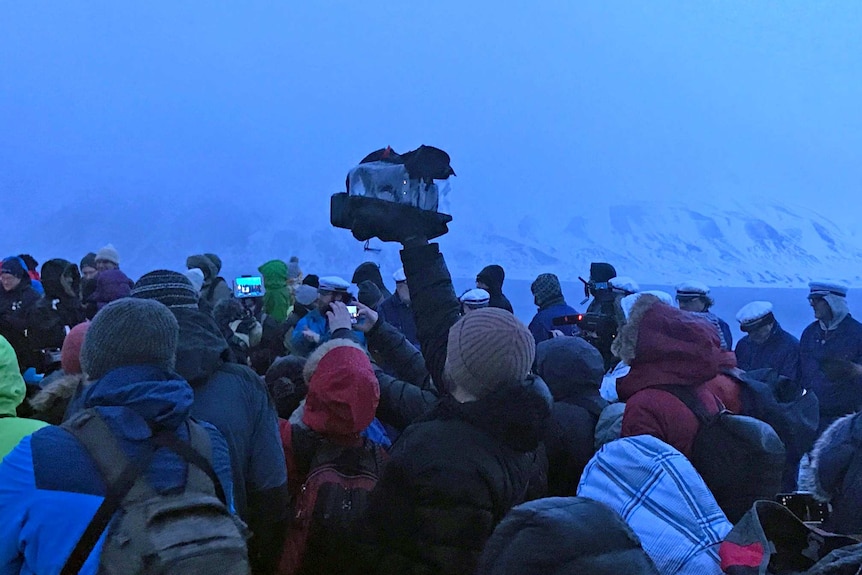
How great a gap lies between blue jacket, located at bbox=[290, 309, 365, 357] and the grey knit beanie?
202 centimetres

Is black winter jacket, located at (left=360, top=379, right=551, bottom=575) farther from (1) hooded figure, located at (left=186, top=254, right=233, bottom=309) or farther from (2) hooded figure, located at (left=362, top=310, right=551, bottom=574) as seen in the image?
(1) hooded figure, located at (left=186, top=254, right=233, bottom=309)

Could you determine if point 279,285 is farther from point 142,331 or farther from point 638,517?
point 638,517

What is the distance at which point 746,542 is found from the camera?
1144mm

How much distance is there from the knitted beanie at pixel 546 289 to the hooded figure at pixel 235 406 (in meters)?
3.12

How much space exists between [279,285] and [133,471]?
444 centimetres

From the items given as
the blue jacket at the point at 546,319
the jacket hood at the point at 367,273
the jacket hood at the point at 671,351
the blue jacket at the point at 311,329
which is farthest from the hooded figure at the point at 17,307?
the jacket hood at the point at 671,351

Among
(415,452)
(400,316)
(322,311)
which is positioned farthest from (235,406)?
(400,316)

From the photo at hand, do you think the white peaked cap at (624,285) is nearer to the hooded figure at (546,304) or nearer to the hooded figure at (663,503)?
the hooded figure at (546,304)

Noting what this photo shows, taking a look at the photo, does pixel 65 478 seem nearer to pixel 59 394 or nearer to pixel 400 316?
pixel 59 394

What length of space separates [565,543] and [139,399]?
34.8 inches

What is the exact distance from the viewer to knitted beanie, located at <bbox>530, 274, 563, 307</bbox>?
16.1 feet

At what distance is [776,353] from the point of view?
194 inches

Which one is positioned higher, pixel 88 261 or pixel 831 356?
pixel 88 261

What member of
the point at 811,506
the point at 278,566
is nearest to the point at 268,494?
the point at 278,566
